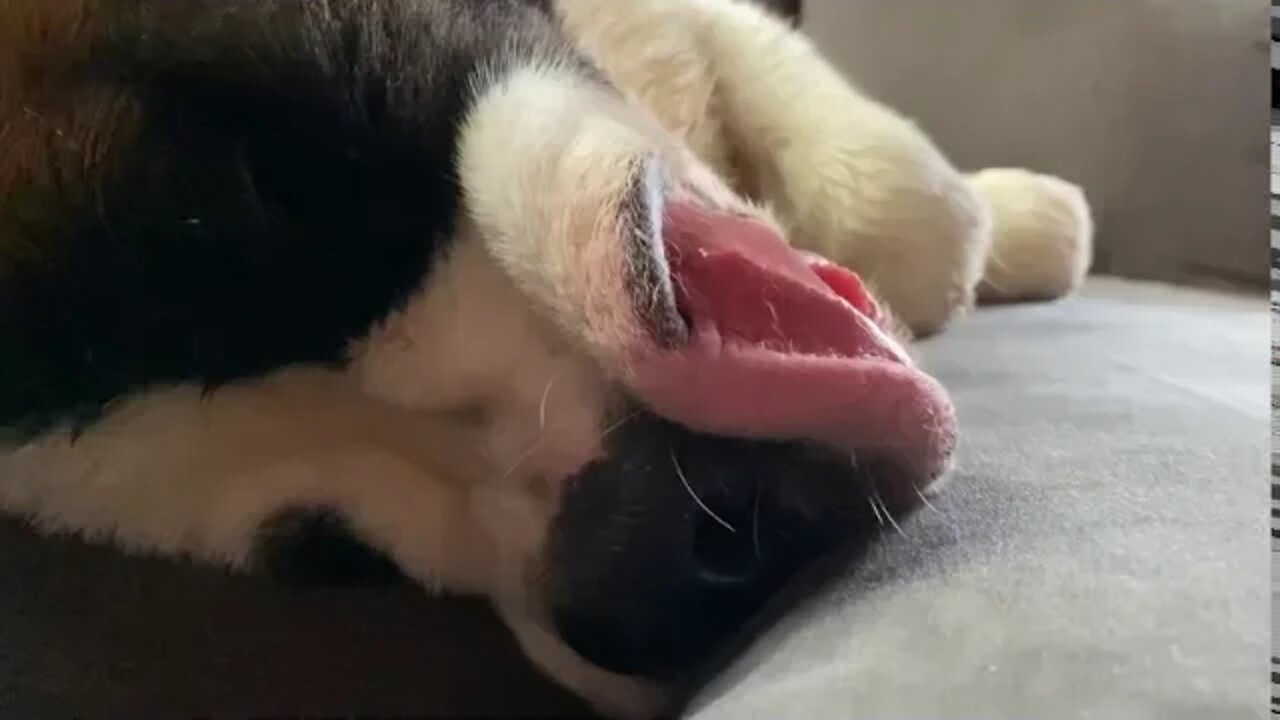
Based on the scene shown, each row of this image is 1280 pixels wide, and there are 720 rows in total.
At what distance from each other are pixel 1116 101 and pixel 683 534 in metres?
0.91

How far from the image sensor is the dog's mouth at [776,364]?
22.9 inches

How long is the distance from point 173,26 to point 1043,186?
68cm

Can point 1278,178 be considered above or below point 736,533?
above

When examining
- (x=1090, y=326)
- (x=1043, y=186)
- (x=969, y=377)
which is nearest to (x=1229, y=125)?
(x=1043, y=186)

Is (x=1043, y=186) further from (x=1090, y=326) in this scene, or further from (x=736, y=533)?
(x=736, y=533)

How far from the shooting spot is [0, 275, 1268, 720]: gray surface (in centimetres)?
50

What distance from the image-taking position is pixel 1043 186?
1.16 meters

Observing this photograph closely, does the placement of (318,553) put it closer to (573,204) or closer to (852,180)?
(573,204)

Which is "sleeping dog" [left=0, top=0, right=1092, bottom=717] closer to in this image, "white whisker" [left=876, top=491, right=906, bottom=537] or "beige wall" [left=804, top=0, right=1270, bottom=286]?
"white whisker" [left=876, top=491, right=906, bottom=537]

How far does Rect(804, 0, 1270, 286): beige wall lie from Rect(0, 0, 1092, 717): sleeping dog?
729mm

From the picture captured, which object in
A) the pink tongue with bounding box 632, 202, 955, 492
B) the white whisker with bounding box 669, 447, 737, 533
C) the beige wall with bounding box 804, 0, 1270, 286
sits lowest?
the beige wall with bounding box 804, 0, 1270, 286

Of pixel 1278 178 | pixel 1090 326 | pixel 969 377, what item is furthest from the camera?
pixel 1090 326

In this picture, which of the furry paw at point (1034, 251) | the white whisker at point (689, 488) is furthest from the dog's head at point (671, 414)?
the furry paw at point (1034, 251)

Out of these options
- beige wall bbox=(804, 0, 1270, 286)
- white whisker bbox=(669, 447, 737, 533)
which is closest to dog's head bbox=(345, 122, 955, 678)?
white whisker bbox=(669, 447, 737, 533)
